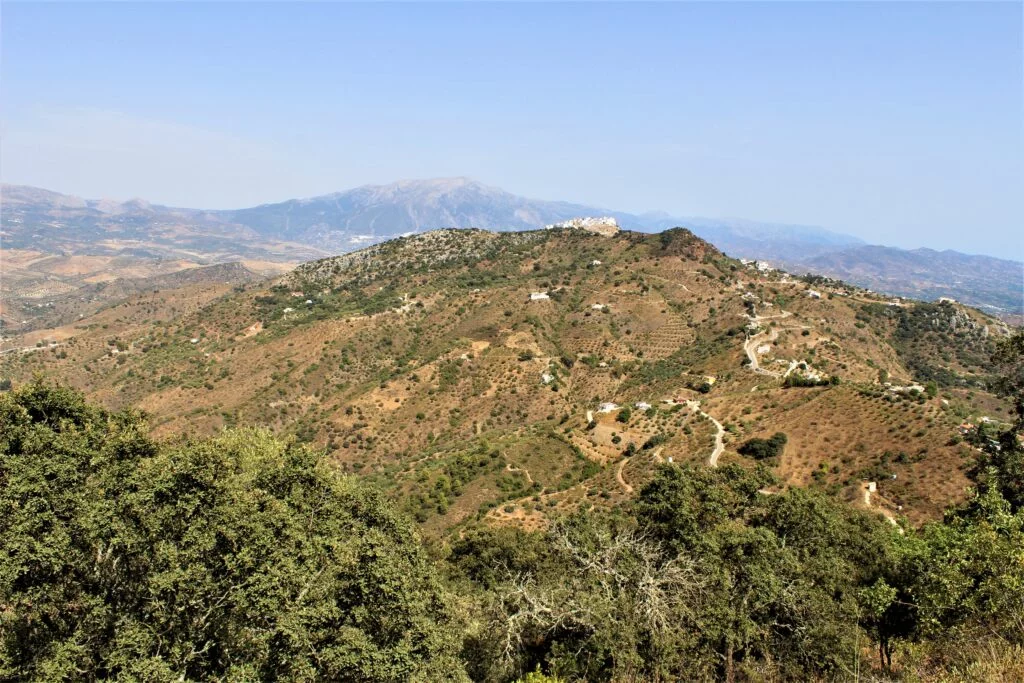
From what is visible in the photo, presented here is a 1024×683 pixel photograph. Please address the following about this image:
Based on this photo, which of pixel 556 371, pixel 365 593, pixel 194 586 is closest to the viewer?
pixel 194 586

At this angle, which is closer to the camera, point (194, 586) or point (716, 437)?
point (194, 586)

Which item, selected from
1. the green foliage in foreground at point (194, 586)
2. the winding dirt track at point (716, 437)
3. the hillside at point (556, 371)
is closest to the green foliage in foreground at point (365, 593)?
the green foliage in foreground at point (194, 586)

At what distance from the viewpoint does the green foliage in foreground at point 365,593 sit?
45.2 ft

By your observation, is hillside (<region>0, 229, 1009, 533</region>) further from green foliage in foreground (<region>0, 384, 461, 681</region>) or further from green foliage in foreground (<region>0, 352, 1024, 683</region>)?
green foliage in foreground (<region>0, 384, 461, 681</region>)

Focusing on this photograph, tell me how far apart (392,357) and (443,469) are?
3912 cm

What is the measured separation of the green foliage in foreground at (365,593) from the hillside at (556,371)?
63.4ft

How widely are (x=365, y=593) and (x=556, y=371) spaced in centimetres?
6209

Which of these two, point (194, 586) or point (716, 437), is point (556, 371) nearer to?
point (716, 437)

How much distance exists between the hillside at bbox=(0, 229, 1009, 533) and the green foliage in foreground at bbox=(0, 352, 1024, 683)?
761 inches

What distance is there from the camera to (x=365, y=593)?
15086mm

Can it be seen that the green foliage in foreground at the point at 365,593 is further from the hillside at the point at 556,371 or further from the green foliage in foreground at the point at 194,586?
the hillside at the point at 556,371

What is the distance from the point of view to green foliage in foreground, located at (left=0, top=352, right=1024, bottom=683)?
13773 mm

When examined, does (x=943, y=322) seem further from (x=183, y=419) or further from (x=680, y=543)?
(x=183, y=419)

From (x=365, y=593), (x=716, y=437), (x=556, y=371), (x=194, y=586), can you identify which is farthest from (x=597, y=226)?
(x=194, y=586)
